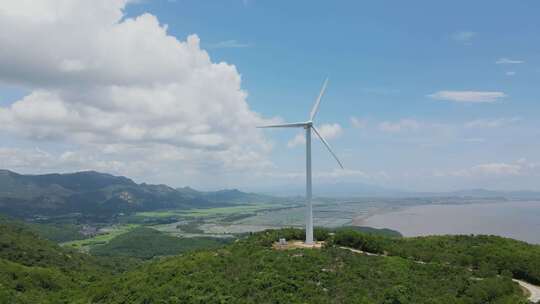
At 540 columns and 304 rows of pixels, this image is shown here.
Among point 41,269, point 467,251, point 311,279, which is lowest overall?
point 41,269

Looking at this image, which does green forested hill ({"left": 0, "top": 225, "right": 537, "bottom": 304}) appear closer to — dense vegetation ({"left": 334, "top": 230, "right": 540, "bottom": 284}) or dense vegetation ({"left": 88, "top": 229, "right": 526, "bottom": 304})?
dense vegetation ({"left": 88, "top": 229, "right": 526, "bottom": 304})

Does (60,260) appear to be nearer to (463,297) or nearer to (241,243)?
(241,243)

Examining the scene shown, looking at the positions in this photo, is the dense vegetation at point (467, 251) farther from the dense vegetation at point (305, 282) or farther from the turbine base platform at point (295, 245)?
the dense vegetation at point (305, 282)

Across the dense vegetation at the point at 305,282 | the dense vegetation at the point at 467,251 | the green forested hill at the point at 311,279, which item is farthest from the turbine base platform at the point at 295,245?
the dense vegetation at the point at 467,251

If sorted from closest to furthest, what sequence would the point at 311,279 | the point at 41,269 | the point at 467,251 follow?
the point at 311,279 < the point at 467,251 < the point at 41,269

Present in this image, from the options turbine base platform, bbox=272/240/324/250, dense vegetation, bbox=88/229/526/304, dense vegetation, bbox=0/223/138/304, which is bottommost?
dense vegetation, bbox=0/223/138/304

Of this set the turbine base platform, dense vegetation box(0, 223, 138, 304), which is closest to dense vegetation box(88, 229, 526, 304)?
the turbine base platform

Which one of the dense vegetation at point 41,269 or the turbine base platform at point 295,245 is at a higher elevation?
the turbine base platform at point 295,245

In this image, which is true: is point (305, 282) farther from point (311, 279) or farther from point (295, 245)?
point (295, 245)

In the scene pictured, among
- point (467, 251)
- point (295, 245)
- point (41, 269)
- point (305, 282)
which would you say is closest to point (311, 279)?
point (305, 282)

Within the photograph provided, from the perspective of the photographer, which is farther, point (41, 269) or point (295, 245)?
point (41, 269)
